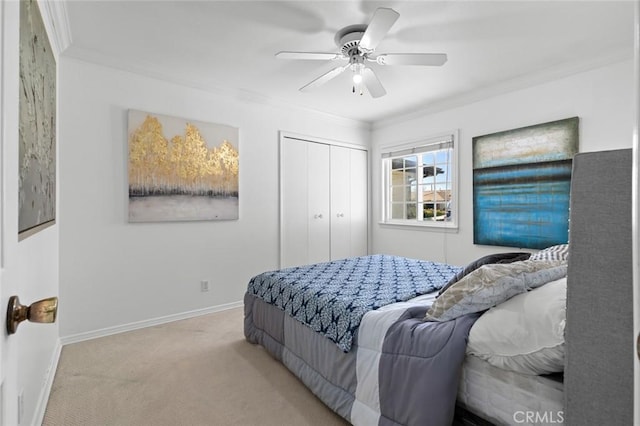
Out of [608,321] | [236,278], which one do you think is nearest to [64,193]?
[236,278]

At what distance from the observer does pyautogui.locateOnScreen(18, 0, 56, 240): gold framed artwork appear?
139 cm

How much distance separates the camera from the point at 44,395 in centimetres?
190

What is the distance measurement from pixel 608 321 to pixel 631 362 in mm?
106

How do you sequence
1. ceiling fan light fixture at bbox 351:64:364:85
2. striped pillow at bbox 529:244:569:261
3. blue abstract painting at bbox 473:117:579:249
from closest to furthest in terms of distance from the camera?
striped pillow at bbox 529:244:569:261
ceiling fan light fixture at bbox 351:64:364:85
blue abstract painting at bbox 473:117:579:249

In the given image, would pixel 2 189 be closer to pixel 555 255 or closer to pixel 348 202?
pixel 555 255

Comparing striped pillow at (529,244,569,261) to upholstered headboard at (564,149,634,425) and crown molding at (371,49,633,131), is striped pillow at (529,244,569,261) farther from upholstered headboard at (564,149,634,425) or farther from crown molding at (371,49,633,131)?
crown molding at (371,49,633,131)

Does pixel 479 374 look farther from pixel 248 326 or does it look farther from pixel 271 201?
pixel 271 201

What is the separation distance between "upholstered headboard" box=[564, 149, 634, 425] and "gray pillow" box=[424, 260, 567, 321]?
311mm

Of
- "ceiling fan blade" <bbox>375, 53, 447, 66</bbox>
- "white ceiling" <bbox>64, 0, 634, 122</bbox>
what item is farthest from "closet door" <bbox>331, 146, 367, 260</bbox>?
"ceiling fan blade" <bbox>375, 53, 447, 66</bbox>

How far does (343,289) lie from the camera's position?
2.18 metres

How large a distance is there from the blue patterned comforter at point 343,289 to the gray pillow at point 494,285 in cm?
48

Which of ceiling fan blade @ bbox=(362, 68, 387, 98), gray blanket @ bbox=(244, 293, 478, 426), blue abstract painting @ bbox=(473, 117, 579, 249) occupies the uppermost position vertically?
ceiling fan blade @ bbox=(362, 68, 387, 98)

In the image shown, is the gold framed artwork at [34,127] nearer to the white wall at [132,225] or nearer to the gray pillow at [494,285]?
the white wall at [132,225]

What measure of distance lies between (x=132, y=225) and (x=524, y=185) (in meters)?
3.96
